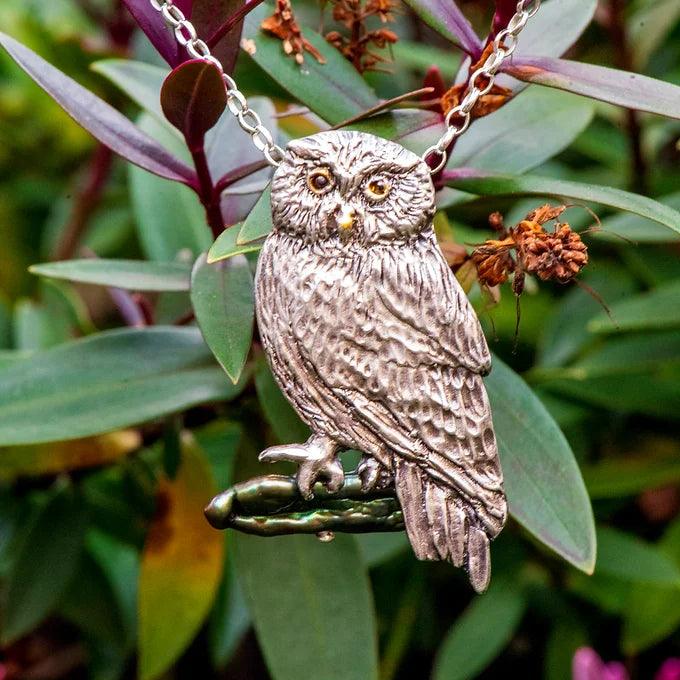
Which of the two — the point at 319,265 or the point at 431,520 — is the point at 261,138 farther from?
the point at 431,520

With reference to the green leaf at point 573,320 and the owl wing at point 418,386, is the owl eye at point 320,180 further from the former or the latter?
the green leaf at point 573,320

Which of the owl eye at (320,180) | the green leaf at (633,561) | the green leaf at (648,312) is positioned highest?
the owl eye at (320,180)

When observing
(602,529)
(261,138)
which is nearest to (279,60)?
(261,138)

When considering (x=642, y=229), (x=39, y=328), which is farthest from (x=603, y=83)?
(x=39, y=328)

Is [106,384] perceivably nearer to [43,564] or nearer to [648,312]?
[43,564]

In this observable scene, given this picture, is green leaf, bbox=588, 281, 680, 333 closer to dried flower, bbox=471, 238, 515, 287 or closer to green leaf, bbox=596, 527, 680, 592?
green leaf, bbox=596, 527, 680, 592

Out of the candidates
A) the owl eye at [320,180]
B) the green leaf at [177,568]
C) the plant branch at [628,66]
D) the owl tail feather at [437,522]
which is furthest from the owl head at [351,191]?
the plant branch at [628,66]
